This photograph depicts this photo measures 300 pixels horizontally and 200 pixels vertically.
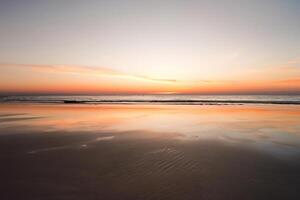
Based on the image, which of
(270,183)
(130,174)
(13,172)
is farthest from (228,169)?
(13,172)

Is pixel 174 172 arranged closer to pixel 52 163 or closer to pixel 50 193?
pixel 50 193

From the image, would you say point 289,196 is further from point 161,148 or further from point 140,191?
point 161,148

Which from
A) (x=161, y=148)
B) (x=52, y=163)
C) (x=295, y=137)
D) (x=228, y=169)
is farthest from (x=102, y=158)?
(x=295, y=137)

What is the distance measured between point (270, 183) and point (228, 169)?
48.7 inches

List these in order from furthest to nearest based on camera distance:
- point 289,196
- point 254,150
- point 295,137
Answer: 1. point 295,137
2. point 254,150
3. point 289,196

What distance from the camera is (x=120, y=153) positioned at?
8.53m

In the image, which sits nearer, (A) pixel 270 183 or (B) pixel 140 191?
(B) pixel 140 191

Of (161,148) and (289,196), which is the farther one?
(161,148)

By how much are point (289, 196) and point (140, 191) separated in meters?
2.91

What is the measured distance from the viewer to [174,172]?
654 centimetres

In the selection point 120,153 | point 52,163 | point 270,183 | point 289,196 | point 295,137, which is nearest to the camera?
point 289,196

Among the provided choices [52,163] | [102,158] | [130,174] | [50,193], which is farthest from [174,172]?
[52,163]

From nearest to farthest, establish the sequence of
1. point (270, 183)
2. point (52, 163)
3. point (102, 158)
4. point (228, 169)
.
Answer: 1. point (270, 183)
2. point (228, 169)
3. point (52, 163)
4. point (102, 158)

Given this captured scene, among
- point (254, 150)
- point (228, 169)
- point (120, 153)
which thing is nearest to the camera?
point (228, 169)
